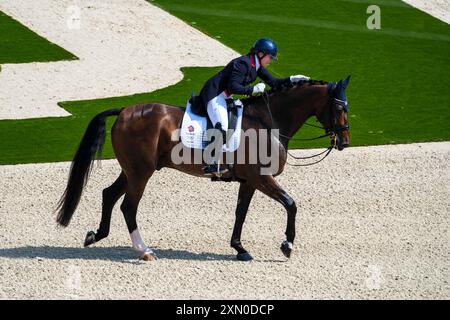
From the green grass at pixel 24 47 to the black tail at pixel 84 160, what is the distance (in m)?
10.5

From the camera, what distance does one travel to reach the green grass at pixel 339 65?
19812 mm

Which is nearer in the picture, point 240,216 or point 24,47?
point 240,216

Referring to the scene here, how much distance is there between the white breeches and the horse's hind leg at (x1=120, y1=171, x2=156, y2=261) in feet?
3.69

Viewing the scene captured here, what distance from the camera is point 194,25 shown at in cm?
2688

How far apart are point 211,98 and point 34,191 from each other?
4175 millimetres

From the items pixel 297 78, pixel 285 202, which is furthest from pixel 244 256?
pixel 297 78

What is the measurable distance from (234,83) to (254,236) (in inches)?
96.7

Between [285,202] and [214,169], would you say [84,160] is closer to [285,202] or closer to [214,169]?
[214,169]

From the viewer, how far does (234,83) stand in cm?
1390

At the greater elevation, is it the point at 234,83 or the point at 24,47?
the point at 234,83

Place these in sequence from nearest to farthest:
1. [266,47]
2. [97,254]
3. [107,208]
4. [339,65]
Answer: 1. [266,47]
2. [97,254]
3. [107,208]
4. [339,65]

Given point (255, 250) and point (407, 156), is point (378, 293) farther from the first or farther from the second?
point (407, 156)
